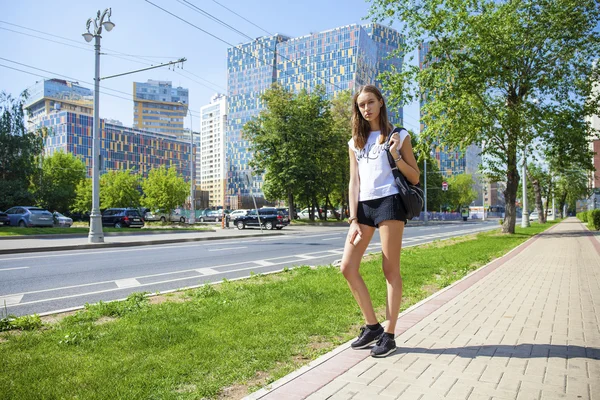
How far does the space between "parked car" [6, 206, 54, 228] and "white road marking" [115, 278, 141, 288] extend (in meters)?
23.6

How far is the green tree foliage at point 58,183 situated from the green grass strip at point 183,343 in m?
45.1

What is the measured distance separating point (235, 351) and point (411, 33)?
69.0 ft

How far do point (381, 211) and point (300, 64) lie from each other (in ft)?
442

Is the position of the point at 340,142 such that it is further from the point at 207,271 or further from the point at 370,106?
the point at 370,106

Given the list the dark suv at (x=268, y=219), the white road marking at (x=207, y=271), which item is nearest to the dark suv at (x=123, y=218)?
the dark suv at (x=268, y=219)

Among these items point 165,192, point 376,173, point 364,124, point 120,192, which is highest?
point 120,192

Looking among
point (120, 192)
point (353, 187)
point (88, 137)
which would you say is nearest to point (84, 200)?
point (120, 192)

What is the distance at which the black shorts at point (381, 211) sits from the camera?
3414mm

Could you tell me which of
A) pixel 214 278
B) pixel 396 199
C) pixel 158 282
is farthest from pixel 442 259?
pixel 396 199

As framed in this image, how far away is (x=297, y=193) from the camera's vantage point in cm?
4531

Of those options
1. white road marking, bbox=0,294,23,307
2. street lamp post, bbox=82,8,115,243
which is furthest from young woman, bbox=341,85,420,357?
street lamp post, bbox=82,8,115,243

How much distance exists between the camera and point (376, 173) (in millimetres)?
3502

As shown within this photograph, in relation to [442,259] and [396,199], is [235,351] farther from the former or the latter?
[442,259]

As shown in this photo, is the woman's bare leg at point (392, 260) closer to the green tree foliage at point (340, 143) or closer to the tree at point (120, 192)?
the green tree foliage at point (340, 143)
